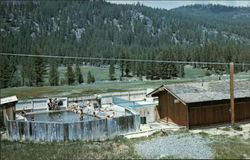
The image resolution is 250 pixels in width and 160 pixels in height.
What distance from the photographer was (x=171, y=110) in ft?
104

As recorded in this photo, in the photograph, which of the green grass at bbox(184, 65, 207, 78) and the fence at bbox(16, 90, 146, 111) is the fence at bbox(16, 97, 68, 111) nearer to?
the fence at bbox(16, 90, 146, 111)

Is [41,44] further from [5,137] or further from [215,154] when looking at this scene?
[215,154]

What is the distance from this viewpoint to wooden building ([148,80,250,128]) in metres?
28.9

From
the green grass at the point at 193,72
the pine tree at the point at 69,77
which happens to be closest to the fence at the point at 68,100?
the pine tree at the point at 69,77

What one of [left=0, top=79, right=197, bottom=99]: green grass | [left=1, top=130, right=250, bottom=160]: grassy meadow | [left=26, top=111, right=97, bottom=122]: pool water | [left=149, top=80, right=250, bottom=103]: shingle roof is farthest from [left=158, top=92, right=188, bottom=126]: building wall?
[left=0, top=79, right=197, bottom=99]: green grass

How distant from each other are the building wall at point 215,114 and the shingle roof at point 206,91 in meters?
1.03

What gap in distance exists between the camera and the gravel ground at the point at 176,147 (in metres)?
18.2

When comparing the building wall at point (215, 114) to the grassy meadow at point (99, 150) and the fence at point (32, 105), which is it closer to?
the grassy meadow at point (99, 150)

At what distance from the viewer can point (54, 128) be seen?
25.0 meters

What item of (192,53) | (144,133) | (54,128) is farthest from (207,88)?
(192,53)

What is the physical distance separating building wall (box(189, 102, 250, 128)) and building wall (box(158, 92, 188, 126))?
848 mm

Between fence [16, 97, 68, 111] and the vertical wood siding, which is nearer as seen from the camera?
the vertical wood siding

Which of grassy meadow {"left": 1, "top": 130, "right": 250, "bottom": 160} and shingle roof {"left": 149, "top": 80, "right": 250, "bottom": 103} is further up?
shingle roof {"left": 149, "top": 80, "right": 250, "bottom": 103}

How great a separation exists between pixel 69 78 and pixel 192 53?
Answer: 6297 cm
